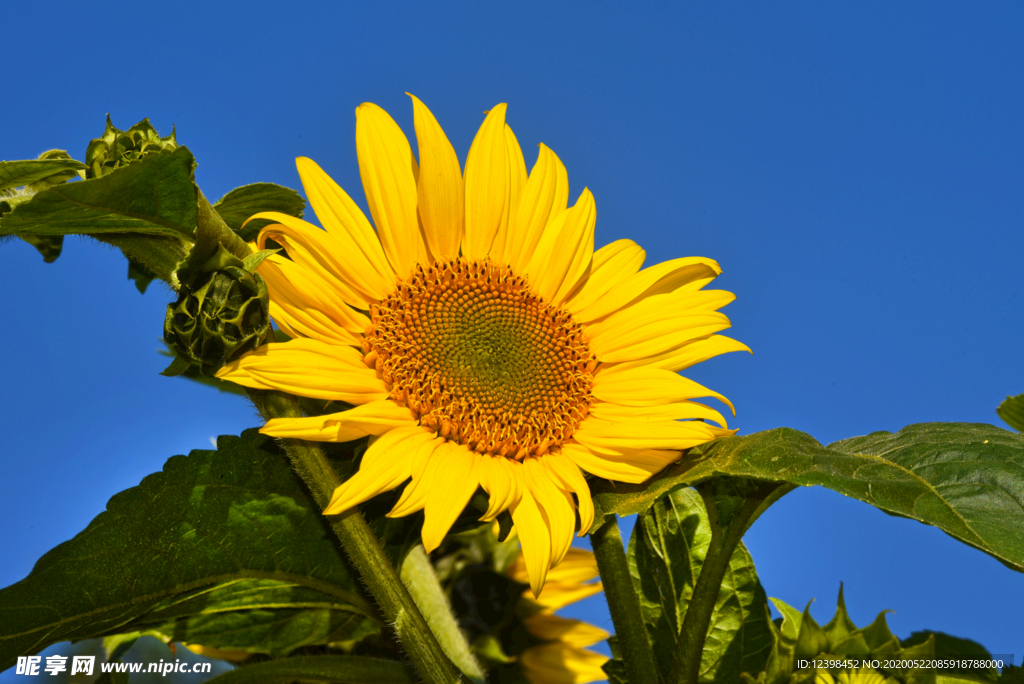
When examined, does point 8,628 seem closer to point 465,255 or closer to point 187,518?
point 187,518

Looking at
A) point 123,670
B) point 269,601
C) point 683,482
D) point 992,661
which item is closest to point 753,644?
point 992,661

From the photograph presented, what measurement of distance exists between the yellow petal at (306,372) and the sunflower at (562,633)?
2.36 feet

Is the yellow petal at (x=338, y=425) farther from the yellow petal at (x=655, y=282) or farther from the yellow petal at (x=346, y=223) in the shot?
the yellow petal at (x=655, y=282)

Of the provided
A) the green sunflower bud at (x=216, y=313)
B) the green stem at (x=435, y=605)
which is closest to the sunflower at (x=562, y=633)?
the green stem at (x=435, y=605)

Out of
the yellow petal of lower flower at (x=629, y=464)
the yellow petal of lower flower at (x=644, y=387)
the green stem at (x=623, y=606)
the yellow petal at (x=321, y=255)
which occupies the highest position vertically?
the yellow petal at (x=321, y=255)

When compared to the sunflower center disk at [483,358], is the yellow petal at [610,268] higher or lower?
higher

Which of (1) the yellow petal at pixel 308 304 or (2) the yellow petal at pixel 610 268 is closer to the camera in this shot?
(1) the yellow petal at pixel 308 304

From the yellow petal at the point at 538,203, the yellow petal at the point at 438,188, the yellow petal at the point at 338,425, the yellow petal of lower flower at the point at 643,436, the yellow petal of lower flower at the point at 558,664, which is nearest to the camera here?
the yellow petal at the point at 338,425

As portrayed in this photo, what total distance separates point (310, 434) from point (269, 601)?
1.48ft

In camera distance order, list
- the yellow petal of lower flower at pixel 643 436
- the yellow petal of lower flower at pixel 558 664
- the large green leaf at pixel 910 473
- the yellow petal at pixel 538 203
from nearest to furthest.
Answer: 1. the large green leaf at pixel 910 473
2. the yellow petal of lower flower at pixel 643 436
3. the yellow petal at pixel 538 203
4. the yellow petal of lower flower at pixel 558 664

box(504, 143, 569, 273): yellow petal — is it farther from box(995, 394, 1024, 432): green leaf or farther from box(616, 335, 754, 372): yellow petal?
box(995, 394, 1024, 432): green leaf

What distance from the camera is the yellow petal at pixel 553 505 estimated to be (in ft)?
3.66

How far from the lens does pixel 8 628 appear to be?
1136 millimetres

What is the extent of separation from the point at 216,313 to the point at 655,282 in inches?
28.9
